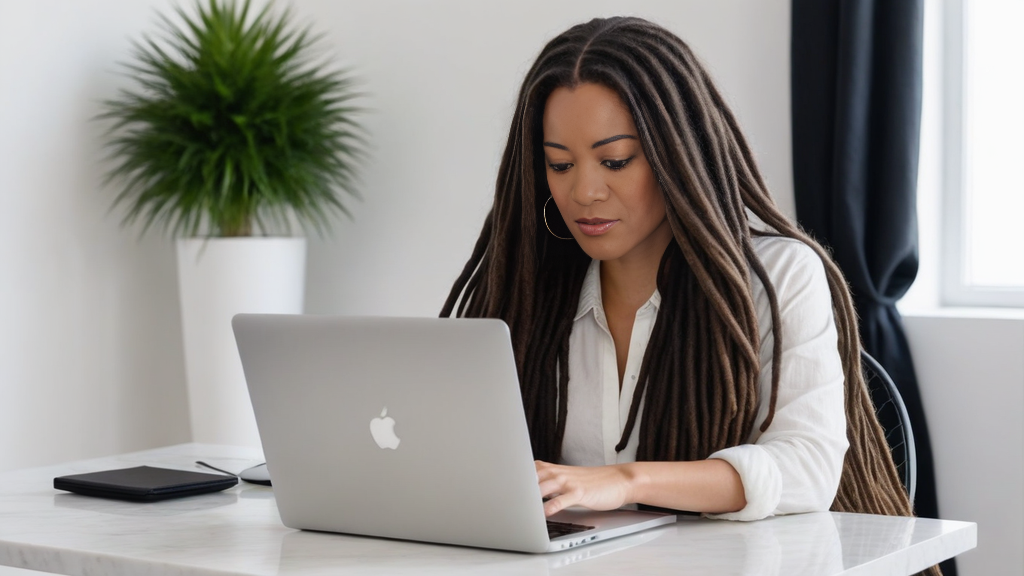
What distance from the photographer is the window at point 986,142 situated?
9.01 feet

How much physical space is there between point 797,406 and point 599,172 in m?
0.43

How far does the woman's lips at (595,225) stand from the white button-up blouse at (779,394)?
0.13 metres

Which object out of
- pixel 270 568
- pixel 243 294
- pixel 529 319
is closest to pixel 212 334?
pixel 243 294

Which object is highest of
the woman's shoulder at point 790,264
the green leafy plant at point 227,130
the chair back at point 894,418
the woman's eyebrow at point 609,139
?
the green leafy plant at point 227,130

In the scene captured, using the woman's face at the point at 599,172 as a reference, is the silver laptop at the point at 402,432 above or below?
below

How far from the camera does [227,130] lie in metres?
3.29

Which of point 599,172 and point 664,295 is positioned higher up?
point 599,172

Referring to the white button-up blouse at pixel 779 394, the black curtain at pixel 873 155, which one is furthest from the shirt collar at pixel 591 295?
the black curtain at pixel 873 155

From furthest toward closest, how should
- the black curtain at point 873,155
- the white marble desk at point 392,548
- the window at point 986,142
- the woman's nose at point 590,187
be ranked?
the window at point 986,142, the black curtain at point 873,155, the woman's nose at point 590,187, the white marble desk at point 392,548

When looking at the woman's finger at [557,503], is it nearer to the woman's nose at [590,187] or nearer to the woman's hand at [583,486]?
the woman's hand at [583,486]

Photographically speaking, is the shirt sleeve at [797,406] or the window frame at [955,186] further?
the window frame at [955,186]

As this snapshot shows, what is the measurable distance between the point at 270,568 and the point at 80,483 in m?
0.56

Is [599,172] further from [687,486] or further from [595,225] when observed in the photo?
[687,486]

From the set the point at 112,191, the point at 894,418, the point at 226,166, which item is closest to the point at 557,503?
the point at 894,418
